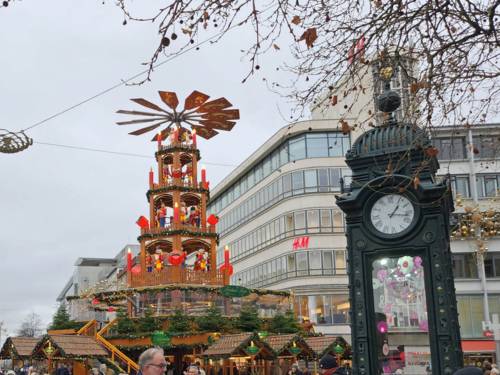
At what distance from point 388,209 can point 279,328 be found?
2254 centimetres

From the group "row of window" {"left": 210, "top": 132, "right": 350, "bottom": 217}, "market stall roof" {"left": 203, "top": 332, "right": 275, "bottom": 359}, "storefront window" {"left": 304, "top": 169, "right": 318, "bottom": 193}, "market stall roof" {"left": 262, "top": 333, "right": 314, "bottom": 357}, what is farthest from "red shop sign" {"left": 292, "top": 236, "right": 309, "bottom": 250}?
"market stall roof" {"left": 203, "top": 332, "right": 275, "bottom": 359}

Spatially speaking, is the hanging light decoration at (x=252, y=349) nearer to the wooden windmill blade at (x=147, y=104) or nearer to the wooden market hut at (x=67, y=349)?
the wooden market hut at (x=67, y=349)

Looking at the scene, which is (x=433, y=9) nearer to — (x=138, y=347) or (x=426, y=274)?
(x=426, y=274)

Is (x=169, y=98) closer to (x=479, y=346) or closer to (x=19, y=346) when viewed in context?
(x=19, y=346)

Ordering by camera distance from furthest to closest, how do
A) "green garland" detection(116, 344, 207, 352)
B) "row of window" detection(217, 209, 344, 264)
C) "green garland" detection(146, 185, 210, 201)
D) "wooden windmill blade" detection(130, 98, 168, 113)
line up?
"row of window" detection(217, 209, 344, 264) < "green garland" detection(146, 185, 210, 201) < "wooden windmill blade" detection(130, 98, 168, 113) < "green garland" detection(116, 344, 207, 352)

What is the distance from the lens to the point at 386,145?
38.9 feet

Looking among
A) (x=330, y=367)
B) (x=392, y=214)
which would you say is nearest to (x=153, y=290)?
(x=392, y=214)

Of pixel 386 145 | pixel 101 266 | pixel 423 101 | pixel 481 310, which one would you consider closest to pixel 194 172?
pixel 481 310

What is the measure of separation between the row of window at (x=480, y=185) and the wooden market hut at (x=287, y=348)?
2104cm

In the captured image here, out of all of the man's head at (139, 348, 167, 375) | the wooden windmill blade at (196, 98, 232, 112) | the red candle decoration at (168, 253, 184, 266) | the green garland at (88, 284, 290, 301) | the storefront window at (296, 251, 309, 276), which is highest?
the wooden windmill blade at (196, 98, 232, 112)

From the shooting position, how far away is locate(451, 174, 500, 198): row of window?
1861 inches

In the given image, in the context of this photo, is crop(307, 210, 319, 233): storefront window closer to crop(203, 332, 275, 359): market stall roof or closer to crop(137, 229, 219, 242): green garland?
crop(137, 229, 219, 242): green garland

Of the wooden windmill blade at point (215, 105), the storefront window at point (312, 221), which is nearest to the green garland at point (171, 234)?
the wooden windmill blade at point (215, 105)

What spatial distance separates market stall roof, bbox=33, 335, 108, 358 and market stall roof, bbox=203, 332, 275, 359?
159 inches
